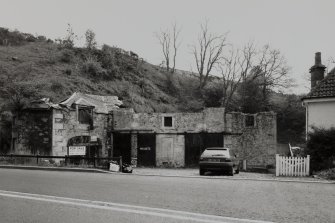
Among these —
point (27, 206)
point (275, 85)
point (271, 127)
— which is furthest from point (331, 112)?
point (275, 85)

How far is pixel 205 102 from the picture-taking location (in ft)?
179

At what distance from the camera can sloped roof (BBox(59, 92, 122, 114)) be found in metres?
28.8

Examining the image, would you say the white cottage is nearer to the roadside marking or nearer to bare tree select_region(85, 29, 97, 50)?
the roadside marking

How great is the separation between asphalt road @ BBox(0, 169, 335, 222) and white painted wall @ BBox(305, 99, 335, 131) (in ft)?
38.2

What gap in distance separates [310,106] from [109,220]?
735 inches

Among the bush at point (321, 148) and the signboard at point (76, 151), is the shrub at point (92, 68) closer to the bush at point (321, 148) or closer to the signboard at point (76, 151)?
the signboard at point (76, 151)

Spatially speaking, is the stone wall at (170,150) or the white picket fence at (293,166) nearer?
the white picket fence at (293,166)

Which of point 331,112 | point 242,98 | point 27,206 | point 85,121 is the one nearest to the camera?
point 27,206

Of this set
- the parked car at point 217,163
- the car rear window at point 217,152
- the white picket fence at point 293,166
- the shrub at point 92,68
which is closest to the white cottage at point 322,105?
the white picket fence at point 293,166

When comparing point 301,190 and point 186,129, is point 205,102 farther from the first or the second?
point 301,190

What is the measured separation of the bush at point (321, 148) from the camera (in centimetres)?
1897

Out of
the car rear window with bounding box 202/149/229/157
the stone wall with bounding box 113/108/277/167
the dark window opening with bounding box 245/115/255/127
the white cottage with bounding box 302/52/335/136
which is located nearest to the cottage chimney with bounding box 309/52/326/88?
the white cottage with bounding box 302/52/335/136

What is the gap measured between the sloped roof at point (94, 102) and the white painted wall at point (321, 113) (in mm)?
15362

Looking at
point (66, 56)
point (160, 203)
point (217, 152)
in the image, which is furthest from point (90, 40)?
point (160, 203)
